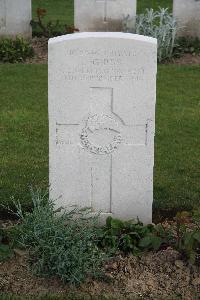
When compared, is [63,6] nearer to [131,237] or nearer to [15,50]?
[15,50]

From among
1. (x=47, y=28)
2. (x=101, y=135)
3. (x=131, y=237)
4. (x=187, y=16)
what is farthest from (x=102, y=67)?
(x=47, y=28)

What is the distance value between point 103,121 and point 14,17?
23.1ft

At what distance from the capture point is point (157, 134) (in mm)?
7645

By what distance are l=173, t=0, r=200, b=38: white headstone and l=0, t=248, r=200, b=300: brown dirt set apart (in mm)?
7168

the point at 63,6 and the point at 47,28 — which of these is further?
the point at 63,6

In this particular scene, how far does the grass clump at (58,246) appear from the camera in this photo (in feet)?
14.4

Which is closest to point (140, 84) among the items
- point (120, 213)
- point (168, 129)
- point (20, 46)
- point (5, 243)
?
point (120, 213)

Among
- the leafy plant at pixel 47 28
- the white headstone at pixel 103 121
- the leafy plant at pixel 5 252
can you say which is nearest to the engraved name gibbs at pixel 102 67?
the white headstone at pixel 103 121

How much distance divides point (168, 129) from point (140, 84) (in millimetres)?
3068

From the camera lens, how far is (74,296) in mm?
4414

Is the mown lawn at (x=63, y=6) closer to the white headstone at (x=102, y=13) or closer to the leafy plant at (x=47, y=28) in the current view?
the leafy plant at (x=47, y=28)

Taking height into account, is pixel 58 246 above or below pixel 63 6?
below

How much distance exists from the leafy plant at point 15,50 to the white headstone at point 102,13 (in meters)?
1.00

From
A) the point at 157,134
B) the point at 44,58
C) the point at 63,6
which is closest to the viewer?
Answer: the point at 157,134
